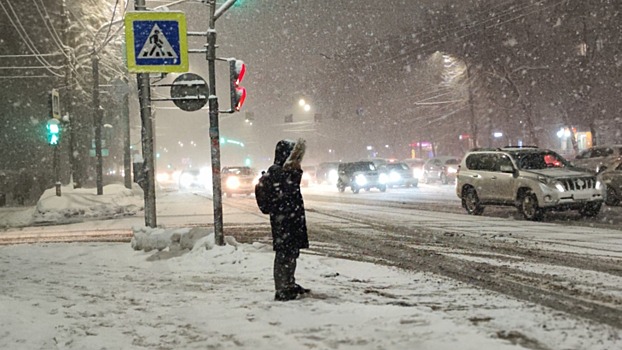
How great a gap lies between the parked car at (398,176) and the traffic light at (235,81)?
2696 centimetres

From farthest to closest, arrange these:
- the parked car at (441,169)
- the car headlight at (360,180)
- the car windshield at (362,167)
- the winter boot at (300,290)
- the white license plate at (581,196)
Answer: the parked car at (441,169)
the car windshield at (362,167)
the car headlight at (360,180)
the white license plate at (581,196)
the winter boot at (300,290)

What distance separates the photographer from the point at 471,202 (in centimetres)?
1808

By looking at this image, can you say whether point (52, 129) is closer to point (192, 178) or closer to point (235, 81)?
point (235, 81)

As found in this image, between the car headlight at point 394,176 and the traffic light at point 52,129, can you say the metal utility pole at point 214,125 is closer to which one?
the traffic light at point 52,129

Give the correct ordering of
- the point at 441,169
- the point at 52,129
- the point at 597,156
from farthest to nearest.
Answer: the point at 441,169 < the point at 597,156 < the point at 52,129

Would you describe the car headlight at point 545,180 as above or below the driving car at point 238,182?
below

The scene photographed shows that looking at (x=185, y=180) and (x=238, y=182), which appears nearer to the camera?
(x=238, y=182)

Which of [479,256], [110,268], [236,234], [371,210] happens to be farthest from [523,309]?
[371,210]

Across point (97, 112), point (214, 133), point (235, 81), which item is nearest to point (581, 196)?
point (235, 81)

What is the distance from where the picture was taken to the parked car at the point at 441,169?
135 feet

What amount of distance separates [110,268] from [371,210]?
1221 cm

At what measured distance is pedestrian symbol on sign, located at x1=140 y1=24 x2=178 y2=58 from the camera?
10.9 m

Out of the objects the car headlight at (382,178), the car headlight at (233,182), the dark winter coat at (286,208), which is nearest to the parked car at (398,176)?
the car headlight at (382,178)

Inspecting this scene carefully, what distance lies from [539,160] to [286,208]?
1174 centimetres
